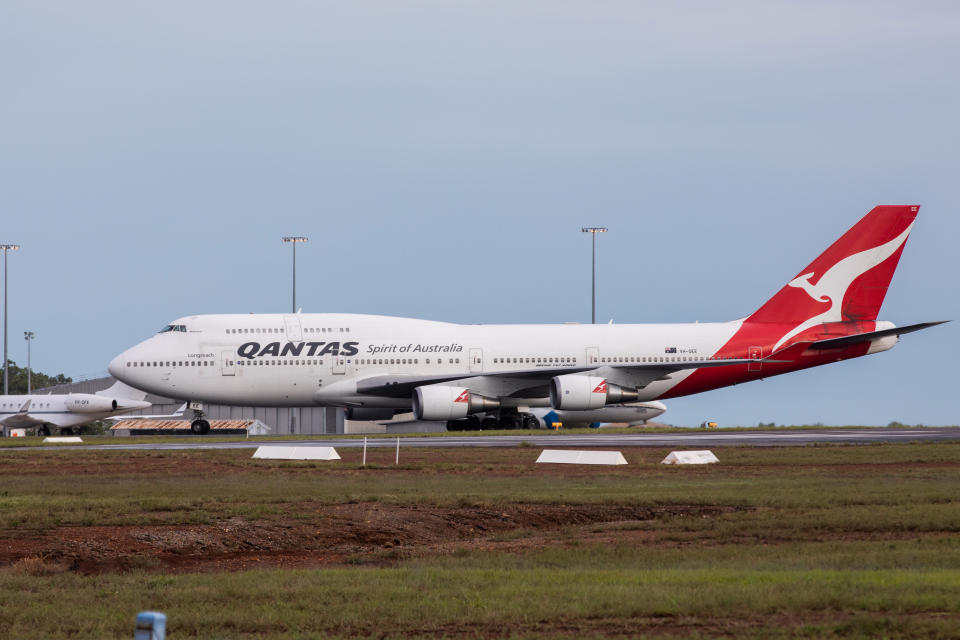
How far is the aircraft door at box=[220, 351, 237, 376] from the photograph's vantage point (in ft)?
163

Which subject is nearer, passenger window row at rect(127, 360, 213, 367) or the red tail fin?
passenger window row at rect(127, 360, 213, 367)

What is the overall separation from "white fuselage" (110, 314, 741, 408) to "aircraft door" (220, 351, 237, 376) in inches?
1.6

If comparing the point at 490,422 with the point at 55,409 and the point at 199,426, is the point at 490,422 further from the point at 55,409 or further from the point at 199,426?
the point at 55,409

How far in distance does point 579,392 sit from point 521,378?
9.75ft

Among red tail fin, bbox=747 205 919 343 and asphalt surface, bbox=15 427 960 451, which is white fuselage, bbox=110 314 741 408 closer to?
red tail fin, bbox=747 205 919 343

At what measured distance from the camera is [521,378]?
49.3 meters

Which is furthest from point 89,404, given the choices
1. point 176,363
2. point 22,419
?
point 176,363

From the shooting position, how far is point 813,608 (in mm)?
10641

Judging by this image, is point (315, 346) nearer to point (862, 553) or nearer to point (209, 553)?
point (209, 553)

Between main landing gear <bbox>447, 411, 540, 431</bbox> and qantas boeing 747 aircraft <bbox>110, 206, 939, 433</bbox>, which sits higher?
qantas boeing 747 aircraft <bbox>110, 206, 939, 433</bbox>

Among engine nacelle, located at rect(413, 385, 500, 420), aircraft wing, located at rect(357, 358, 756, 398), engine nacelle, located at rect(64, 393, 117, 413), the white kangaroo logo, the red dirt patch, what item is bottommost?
the red dirt patch

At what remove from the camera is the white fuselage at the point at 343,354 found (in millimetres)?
49594

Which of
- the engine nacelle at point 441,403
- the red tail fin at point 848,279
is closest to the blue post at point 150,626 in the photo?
the engine nacelle at point 441,403

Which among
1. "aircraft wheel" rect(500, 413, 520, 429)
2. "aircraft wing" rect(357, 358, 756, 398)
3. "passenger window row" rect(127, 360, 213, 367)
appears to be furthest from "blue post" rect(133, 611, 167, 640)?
"aircraft wheel" rect(500, 413, 520, 429)
